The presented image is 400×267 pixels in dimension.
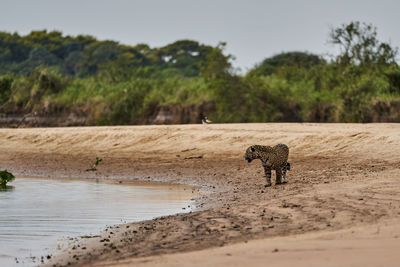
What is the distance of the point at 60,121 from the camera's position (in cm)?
3130

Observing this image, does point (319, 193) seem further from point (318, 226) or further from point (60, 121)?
point (60, 121)

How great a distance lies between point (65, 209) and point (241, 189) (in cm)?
299

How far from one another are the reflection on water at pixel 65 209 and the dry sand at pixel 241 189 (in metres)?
0.50

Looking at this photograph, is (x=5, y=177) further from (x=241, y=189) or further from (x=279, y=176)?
(x=279, y=176)

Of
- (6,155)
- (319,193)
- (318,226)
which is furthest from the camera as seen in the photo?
(6,155)

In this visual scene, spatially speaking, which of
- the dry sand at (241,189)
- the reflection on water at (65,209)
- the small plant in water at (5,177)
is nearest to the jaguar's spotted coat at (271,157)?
the dry sand at (241,189)

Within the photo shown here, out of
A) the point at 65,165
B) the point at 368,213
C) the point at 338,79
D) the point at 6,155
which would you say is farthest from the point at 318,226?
the point at 338,79

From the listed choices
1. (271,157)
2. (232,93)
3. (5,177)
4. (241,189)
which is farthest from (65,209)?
(232,93)

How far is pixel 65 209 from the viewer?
1008cm

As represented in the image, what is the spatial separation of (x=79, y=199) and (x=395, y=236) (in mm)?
6680

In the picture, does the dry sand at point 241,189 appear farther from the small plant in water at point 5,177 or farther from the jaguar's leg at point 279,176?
the small plant in water at point 5,177

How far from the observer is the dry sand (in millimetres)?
5637

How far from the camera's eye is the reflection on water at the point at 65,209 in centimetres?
737

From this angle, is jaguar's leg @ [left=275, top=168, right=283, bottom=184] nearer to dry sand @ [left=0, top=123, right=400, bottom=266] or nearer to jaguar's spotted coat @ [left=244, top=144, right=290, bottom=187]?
jaguar's spotted coat @ [left=244, top=144, right=290, bottom=187]
